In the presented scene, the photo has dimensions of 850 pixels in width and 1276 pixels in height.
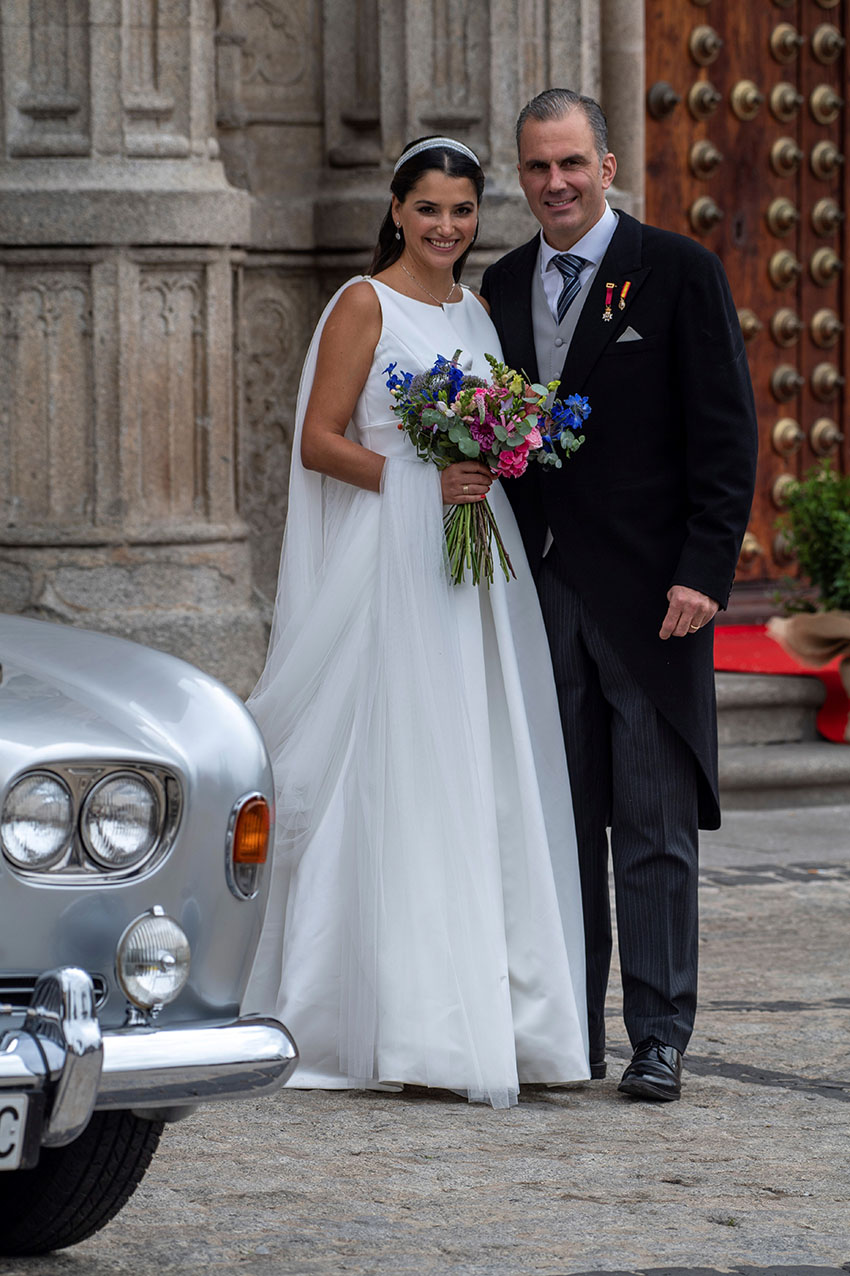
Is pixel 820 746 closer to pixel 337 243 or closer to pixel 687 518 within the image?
pixel 337 243

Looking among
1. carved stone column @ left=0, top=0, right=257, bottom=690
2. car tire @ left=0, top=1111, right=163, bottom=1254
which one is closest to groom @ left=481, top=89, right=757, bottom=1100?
car tire @ left=0, top=1111, right=163, bottom=1254

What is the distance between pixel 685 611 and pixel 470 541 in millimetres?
460

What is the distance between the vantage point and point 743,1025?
4824 mm

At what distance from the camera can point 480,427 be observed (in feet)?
13.6

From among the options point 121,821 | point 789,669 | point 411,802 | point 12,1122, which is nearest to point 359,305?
point 411,802

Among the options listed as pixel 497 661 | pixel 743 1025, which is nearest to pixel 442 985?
pixel 497 661

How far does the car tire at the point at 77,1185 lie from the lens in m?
2.99

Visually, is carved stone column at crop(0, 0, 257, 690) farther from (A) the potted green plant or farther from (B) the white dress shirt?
(B) the white dress shirt

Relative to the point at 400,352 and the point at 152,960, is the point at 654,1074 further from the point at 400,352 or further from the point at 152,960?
the point at 152,960

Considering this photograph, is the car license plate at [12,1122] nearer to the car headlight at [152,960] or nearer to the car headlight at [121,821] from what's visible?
the car headlight at [152,960]

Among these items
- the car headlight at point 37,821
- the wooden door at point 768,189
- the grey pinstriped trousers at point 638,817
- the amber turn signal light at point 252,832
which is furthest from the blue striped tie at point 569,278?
the wooden door at point 768,189

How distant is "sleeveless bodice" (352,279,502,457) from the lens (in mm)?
4406

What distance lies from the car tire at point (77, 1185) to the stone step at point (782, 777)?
462 centimetres

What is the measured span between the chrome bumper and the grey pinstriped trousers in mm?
1612
